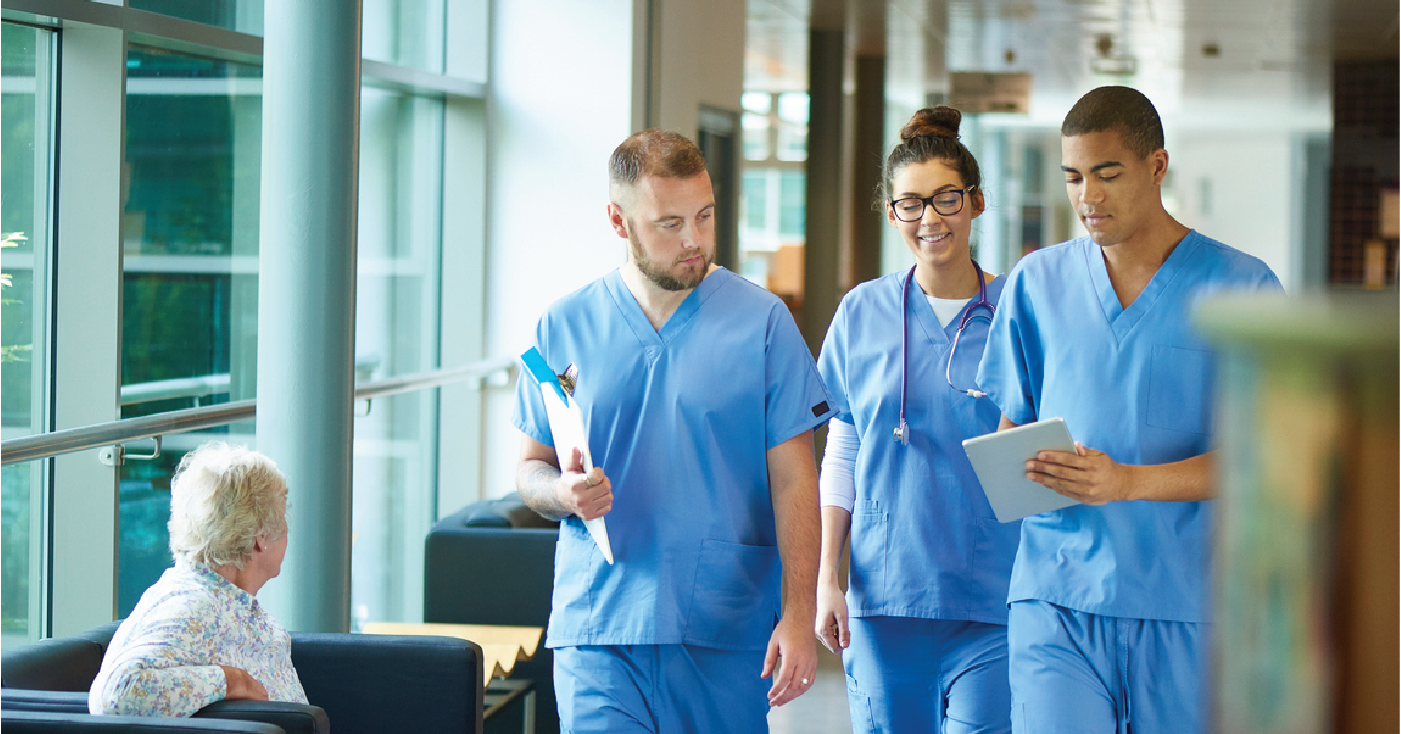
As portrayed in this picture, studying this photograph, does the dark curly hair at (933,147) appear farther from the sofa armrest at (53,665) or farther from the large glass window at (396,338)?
the large glass window at (396,338)

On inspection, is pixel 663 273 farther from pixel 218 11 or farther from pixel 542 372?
pixel 218 11

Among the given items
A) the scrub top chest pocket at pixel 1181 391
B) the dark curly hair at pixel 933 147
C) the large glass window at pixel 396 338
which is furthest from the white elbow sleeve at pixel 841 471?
the large glass window at pixel 396 338

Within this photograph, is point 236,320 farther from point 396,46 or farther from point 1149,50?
point 1149,50

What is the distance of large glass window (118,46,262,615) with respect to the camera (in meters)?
3.23

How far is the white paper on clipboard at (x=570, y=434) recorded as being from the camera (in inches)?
82.8

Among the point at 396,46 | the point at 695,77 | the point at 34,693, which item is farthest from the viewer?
the point at 695,77

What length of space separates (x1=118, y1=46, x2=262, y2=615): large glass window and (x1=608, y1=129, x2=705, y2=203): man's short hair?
1.39 meters

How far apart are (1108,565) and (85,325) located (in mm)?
2242

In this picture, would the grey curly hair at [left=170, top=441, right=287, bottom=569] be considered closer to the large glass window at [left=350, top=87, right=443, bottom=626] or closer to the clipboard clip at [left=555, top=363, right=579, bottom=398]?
the clipboard clip at [left=555, top=363, right=579, bottom=398]

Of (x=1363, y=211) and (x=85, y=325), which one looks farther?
(x=1363, y=211)

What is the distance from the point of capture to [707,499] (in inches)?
87.2

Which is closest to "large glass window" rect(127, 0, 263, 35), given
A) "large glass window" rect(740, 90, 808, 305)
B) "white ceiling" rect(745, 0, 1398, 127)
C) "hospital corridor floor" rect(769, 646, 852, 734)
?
"hospital corridor floor" rect(769, 646, 852, 734)

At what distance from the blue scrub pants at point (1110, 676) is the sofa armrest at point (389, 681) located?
962 millimetres

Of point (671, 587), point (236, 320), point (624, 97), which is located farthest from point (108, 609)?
point (624, 97)
